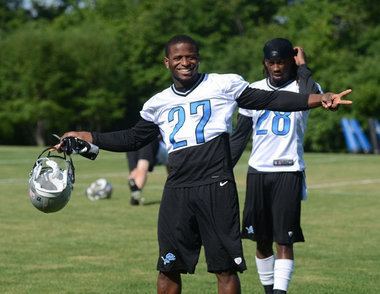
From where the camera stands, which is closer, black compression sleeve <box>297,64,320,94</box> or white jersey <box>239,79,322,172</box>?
black compression sleeve <box>297,64,320,94</box>

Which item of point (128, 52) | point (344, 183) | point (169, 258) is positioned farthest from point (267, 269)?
point (128, 52)

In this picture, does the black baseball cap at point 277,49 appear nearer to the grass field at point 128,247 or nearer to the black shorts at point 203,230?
the black shorts at point 203,230

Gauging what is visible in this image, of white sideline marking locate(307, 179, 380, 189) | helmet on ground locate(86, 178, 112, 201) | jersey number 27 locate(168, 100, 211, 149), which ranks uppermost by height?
jersey number 27 locate(168, 100, 211, 149)

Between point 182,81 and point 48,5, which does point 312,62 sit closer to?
point 48,5

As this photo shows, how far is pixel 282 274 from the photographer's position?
807 cm

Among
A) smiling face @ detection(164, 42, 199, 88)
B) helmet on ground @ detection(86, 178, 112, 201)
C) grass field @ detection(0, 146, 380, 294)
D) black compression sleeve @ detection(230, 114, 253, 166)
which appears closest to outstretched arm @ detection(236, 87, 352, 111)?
smiling face @ detection(164, 42, 199, 88)

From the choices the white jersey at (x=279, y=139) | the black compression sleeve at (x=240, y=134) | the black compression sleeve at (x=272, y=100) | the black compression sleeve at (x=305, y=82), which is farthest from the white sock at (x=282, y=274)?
the black compression sleeve at (x=272, y=100)

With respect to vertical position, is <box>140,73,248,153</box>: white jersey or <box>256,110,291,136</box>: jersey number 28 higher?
<box>140,73,248,153</box>: white jersey

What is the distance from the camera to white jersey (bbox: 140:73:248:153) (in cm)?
690

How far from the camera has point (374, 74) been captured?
1960 inches

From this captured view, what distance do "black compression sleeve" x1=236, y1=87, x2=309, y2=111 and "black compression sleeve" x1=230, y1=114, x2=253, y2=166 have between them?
4.39 feet

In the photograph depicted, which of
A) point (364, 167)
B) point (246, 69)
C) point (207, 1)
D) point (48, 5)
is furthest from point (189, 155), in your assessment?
point (48, 5)

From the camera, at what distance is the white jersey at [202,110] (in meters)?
6.90

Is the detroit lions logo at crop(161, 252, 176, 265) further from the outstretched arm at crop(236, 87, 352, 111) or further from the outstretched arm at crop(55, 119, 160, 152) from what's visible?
the outstretched arm at crop(236, 87, 352, 111)
